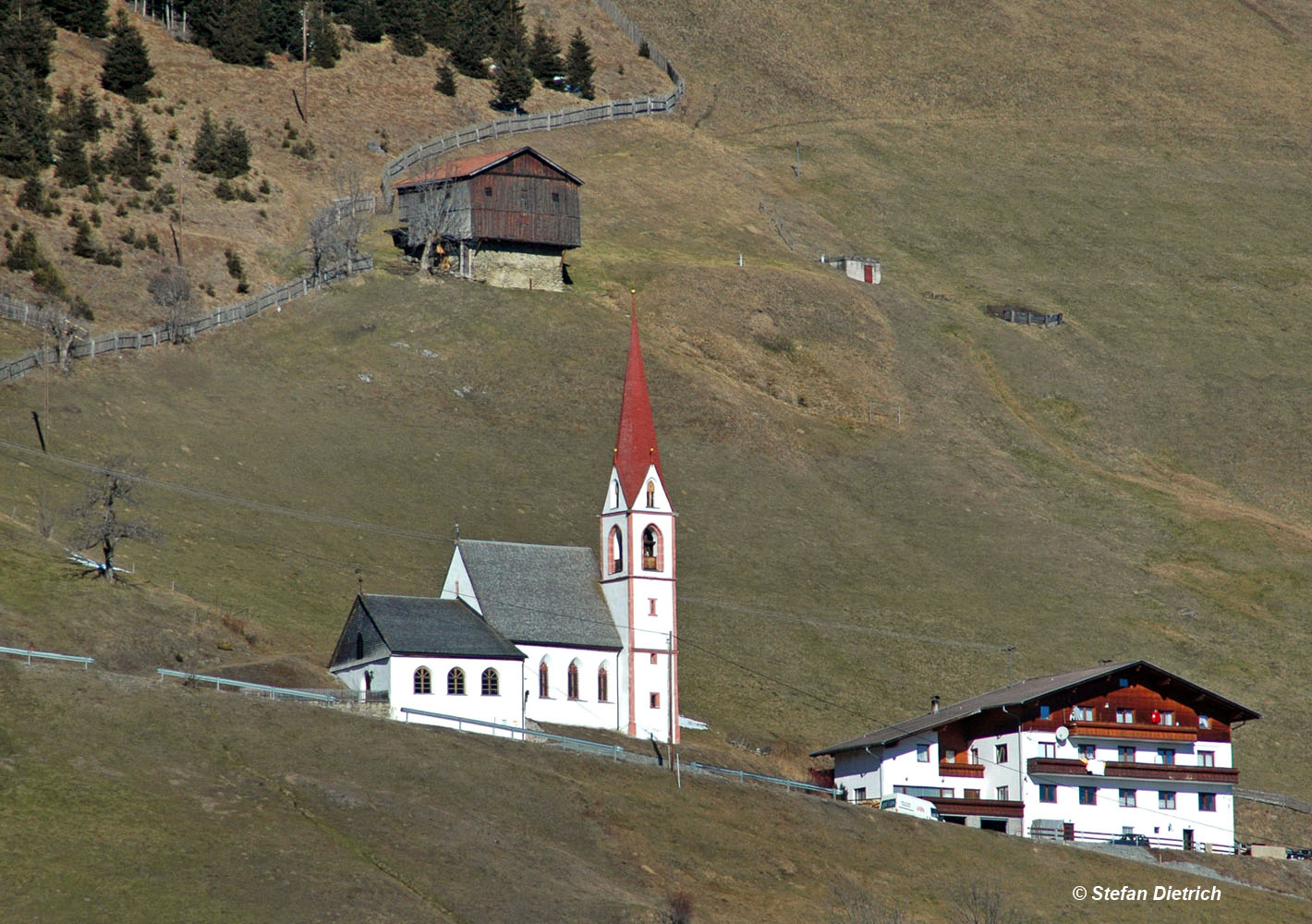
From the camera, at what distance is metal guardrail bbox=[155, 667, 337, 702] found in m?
64.9

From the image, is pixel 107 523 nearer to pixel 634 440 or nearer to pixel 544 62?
pixel 634 440

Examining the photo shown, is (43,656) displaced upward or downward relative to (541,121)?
downward

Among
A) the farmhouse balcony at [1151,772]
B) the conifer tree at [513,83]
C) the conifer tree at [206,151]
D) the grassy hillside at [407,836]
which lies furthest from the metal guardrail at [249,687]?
the conifer tree at [513,83]

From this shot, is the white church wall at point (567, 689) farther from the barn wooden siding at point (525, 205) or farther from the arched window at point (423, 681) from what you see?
the barn wooden siding at point (525, 205)

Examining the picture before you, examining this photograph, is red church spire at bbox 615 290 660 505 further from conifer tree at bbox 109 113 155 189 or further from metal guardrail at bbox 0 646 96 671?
conifer tree at bbox 109 113 155 189

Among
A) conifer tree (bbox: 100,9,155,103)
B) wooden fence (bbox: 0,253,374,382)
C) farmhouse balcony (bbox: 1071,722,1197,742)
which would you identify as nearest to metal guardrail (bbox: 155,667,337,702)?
farmhouse balcony (bbox: 1071,722,1197,742)

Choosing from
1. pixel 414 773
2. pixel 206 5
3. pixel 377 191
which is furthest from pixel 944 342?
pixel 414 773

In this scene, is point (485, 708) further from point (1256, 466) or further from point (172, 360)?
point (1256, 466)

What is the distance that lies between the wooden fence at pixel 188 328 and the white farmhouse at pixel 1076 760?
49.1 metres

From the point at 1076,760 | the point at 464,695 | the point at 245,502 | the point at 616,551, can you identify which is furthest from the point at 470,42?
the point at 1076,760

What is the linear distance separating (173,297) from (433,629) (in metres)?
47.4

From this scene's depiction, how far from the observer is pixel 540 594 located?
8169 centimetres

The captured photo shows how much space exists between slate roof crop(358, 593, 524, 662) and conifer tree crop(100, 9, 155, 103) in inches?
3192

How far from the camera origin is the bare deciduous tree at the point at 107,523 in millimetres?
76500
